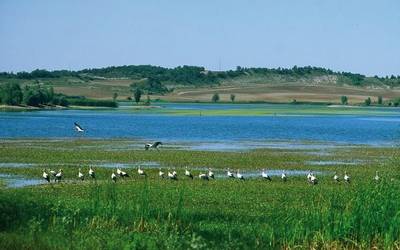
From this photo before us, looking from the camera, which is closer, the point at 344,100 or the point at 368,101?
the point at 344,100

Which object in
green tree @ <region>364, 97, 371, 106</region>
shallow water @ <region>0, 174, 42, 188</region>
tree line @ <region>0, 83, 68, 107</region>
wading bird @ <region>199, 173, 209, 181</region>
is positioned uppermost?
shallow water @ <region>0, 174, 42, 188</region>

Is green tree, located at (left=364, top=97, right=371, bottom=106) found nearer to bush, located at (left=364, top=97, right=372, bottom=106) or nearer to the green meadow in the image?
bush, located at (left=364, top=97, right=372, bottom=106)

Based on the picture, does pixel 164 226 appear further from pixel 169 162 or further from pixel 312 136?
pixel 312 136

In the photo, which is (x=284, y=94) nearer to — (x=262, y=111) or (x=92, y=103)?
(x=262, y=111)

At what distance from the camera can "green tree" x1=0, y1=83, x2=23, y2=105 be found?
336 feet

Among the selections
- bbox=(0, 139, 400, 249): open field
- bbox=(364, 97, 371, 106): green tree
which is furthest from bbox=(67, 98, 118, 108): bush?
bbox=(0, 139, 400, 249): open field

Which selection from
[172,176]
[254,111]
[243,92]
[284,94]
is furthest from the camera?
[243,92]

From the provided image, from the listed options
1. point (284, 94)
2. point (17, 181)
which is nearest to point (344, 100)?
point (284, 94)

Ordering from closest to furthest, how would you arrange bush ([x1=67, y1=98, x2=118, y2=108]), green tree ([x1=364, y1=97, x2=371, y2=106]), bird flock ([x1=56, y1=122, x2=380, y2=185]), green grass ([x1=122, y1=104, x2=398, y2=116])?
1. bird flock ([x1=56, y1=122, x2=380, y2=185])
2. green grass ([x1=122, y1=104, x2=398, y2=116])
3. bush ([x1=67, y1=98, x2=118, y2=108])
4. green tree ([x1=364, y1=97, x2=371, y2=106])

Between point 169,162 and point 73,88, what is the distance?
124 m

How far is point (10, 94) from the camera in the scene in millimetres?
102562

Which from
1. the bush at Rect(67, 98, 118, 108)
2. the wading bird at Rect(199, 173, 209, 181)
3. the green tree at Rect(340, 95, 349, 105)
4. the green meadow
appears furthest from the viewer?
the green tree at Rect(340, 95, 349, 105)

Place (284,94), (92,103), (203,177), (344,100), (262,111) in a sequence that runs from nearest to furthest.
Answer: (203,177) < (262,111) < (92,103) < (344,100) < (284,94)

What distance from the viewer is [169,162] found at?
34.3 m
